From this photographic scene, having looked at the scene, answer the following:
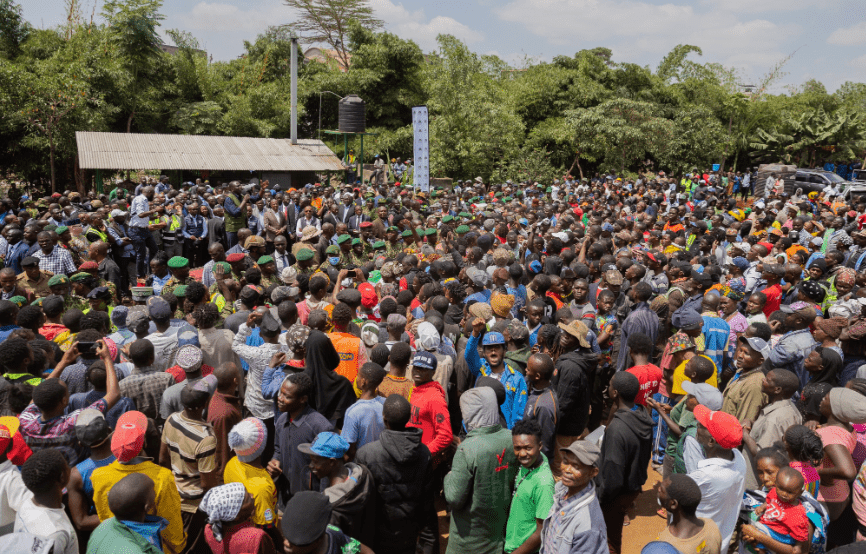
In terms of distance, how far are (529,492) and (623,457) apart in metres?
0.97

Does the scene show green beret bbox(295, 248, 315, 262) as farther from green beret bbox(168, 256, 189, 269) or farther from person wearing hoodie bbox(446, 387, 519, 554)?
person wearing hoodie bbox(446, 387, 519, 554)

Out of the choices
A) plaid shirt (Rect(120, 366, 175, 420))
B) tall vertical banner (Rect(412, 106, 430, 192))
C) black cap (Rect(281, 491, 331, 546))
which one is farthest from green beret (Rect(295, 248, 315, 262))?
tall vertical banner (Rect(412, 106, 430, 192))

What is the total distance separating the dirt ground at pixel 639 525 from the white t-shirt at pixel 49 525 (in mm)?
2759

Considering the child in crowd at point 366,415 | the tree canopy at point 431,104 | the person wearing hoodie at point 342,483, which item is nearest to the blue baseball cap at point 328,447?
the person wearing hoodie at point 342,483

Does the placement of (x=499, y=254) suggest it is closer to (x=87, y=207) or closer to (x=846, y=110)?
(x=87, y=207)

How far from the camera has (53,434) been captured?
3410 mm

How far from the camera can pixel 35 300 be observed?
634 centimetres

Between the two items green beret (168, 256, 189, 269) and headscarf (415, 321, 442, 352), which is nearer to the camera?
headscarf (415, 321, 442, 352)

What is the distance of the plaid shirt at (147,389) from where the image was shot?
410 cm

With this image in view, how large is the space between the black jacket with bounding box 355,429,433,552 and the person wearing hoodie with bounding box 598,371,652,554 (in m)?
1.32

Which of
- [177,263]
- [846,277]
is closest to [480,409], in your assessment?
[177,263]

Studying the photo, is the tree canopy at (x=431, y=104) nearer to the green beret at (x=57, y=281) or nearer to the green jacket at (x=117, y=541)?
the green beret at (x=57, y=281)

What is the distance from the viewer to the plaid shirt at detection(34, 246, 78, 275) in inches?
286

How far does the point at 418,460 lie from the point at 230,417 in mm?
1398
